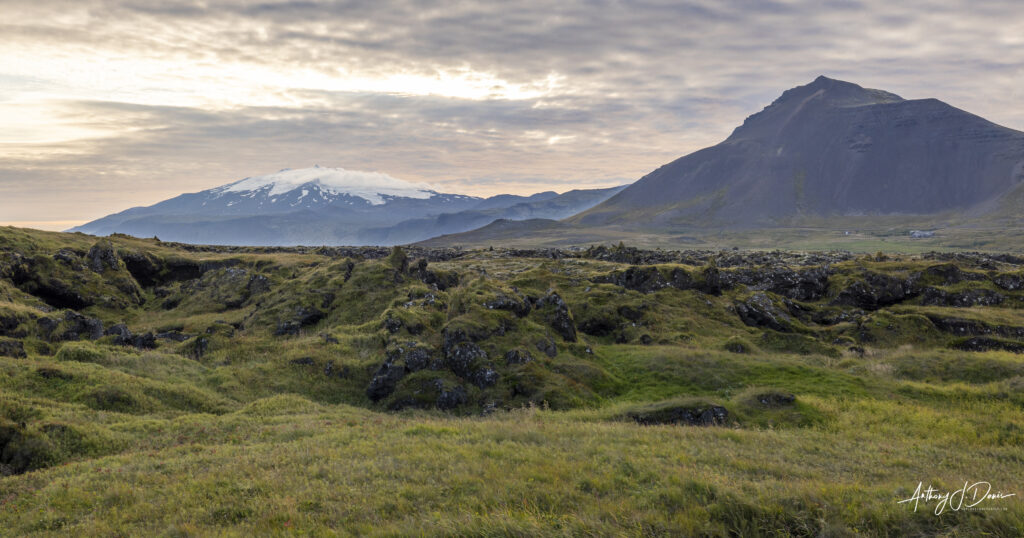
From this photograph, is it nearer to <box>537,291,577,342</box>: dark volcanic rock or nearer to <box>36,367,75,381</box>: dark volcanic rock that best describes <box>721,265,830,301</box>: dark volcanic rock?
<box>537,291,577,342</box>: dark volcanic rock

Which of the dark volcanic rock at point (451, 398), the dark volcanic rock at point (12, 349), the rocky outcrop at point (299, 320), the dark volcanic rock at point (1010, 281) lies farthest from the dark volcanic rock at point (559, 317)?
the dark volcanic rock at point (1010, 281)

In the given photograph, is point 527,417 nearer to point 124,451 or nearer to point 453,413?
point 453,413

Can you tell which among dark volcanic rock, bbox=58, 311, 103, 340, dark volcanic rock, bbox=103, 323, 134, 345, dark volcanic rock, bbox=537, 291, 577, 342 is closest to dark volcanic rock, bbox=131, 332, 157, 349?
dark volcanic rock, bbox=103, 323, 134, 345

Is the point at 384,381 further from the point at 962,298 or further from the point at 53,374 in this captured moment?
the point at 962,298

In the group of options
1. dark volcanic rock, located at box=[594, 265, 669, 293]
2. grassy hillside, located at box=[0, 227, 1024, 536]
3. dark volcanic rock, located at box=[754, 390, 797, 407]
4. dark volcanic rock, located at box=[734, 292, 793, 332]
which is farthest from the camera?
dark volcanic rock, located at box=[594, 265, 669, 293]

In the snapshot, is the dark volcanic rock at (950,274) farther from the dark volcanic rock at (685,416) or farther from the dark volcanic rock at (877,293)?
the dark volcanic rock at (685,416)

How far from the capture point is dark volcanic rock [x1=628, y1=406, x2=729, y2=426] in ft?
77.0

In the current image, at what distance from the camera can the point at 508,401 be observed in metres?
28.1

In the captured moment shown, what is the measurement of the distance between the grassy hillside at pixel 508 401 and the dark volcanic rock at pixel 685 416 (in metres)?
0.13

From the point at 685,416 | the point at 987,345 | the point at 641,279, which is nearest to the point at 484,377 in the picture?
the point at 685,416

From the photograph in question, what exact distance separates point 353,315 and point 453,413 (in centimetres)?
2232

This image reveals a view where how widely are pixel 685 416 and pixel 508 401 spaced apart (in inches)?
401

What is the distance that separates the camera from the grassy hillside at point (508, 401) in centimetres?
1228

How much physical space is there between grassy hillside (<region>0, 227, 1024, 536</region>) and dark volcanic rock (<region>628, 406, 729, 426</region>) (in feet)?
0.43
